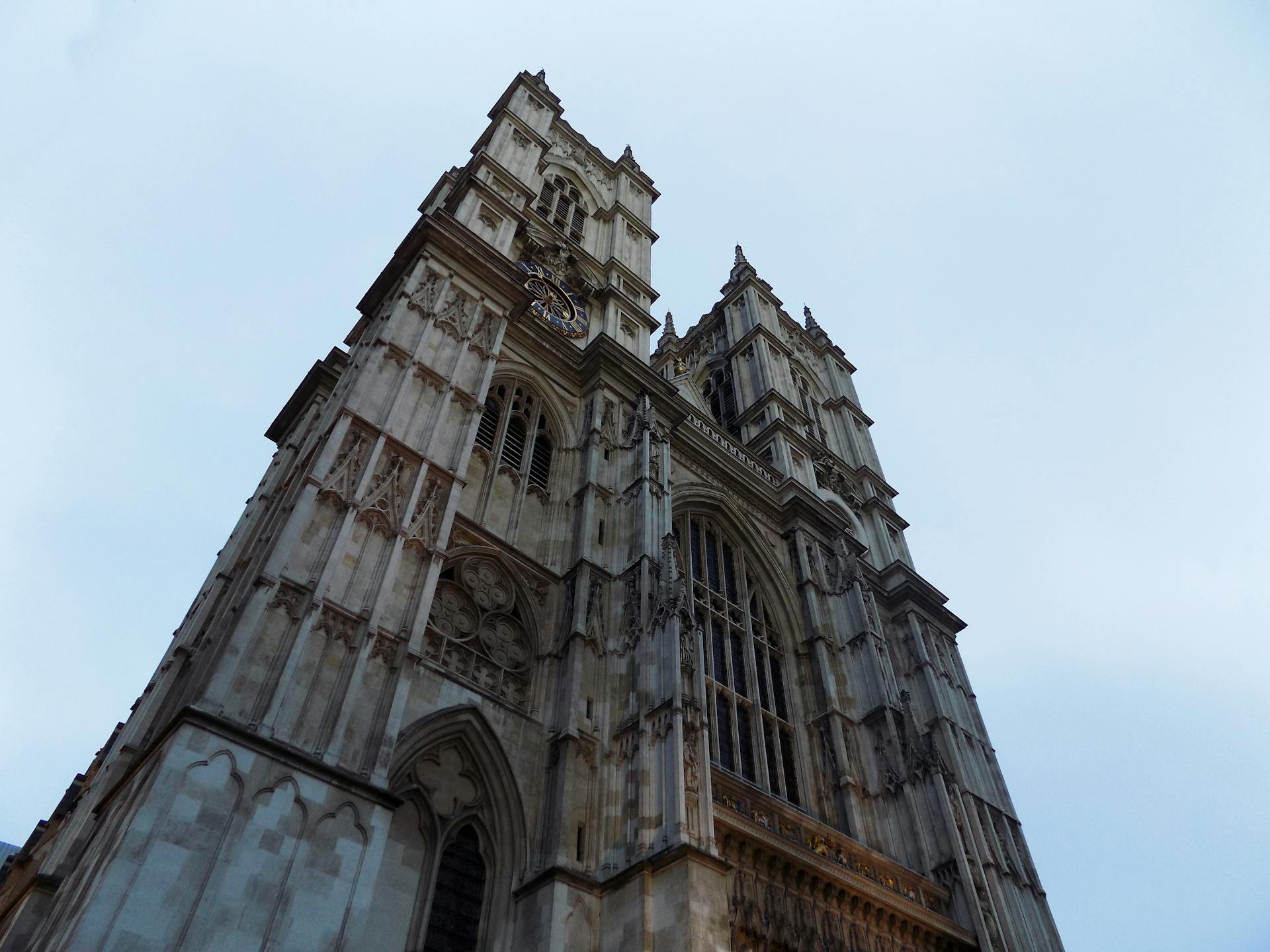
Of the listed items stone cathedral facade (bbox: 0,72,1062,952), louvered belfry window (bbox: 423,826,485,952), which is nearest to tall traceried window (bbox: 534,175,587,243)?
stone cathedral facade (bbox: 0,72,1062,952)

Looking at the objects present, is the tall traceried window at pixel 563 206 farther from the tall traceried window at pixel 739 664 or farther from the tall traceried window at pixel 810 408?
the tall traceried window at pixel 739 664

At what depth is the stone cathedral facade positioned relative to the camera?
36.5 feet

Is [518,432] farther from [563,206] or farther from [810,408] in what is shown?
[810,408]

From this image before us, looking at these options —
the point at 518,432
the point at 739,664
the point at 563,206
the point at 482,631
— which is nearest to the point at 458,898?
the point at 482,631

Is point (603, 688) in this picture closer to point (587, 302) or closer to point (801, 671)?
point (801, 671)

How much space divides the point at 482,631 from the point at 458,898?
16.0 feet

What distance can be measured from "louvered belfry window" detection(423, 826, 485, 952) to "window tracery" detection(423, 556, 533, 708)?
8.70 ft

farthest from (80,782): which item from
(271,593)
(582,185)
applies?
(582,185)

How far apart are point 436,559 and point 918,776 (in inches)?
498

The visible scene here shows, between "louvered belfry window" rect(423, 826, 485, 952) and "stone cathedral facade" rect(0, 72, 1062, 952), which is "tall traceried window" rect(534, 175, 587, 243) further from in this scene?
"louvered belfry window" rect(423, 826, 485, 952)

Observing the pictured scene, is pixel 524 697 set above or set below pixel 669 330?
below

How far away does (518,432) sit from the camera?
2234cm

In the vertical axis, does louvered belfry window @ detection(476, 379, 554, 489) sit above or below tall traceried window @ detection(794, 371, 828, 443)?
below

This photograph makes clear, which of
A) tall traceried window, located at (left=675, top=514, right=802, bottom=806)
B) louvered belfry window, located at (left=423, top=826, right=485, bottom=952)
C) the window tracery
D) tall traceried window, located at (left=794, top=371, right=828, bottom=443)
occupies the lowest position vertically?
louvered belfry window, located at (left=423, top=826, right=485, bottom=952)
